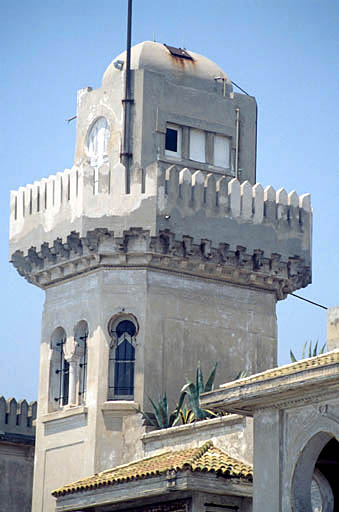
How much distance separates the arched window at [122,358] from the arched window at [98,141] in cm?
405

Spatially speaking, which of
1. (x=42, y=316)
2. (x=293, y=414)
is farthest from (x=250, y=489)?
(x=42, y=316)

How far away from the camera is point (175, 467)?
27188 millimetres

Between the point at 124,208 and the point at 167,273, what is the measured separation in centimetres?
180

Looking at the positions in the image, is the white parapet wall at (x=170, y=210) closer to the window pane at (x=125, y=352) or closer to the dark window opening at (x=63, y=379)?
the window pane at (x=125, y=352)

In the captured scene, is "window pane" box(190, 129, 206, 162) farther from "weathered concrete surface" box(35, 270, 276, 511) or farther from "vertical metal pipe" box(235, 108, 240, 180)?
"weathered concrete surface" box(35, 270, 276, 511)

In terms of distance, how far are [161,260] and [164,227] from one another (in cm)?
87

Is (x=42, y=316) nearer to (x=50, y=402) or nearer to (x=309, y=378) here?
(x=50, y=402)

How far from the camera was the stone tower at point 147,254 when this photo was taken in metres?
33.2

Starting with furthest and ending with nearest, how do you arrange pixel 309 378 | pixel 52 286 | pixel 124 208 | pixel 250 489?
pixel 52 286, pixel 124 208, pixel 250 489, pixel 309 378

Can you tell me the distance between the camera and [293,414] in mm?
25031

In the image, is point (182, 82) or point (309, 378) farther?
point (182, 82)

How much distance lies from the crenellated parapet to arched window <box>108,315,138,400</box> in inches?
53.6

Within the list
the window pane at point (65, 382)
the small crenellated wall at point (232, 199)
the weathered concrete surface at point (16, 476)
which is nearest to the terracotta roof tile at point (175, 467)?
the window pane at point (65, 382)

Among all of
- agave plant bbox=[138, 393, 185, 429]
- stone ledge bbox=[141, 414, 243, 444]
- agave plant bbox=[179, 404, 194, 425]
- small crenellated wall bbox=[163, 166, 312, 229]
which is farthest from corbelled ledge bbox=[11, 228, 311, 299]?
stone ledge bbox=[141, 414, 243, 444]
